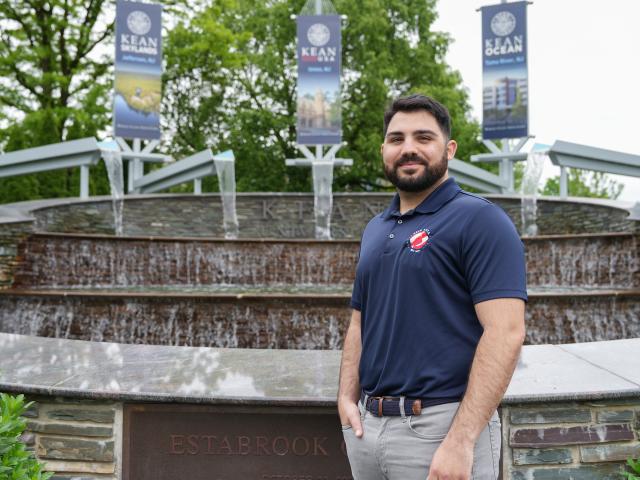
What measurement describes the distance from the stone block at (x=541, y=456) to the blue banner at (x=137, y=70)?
15104 millimetres

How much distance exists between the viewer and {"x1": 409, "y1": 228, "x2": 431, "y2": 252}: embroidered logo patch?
1961 millimetres

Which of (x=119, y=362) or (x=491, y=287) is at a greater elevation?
(x=491, y=287)

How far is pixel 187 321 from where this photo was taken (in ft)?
20.3

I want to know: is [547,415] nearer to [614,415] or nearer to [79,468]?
[614,415]

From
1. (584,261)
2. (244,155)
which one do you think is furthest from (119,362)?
A: (244,155)

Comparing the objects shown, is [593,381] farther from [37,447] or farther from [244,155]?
[244,155]

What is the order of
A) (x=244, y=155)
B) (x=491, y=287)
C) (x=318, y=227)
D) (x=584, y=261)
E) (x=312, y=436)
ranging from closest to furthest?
(x=491, y=287) < (x=312, y=436) < (x=584, y=261) < (x=318, y=227) < (x=244, y=155)

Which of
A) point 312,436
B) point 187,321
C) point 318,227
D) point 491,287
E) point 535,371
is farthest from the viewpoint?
point 318,227

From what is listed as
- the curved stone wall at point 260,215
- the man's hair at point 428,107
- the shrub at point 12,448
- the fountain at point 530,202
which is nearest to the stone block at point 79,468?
the shrub at point 12,448

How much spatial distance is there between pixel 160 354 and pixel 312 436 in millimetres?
1140

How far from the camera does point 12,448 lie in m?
2.42

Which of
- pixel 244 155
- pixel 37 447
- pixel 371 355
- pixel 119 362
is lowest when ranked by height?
pixel 37 447

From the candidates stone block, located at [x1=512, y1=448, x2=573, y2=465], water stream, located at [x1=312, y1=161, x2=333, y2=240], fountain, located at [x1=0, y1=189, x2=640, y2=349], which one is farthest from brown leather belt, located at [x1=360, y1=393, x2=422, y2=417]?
water stream, located at [x1=312, y1=161, x2=333, y2=240]

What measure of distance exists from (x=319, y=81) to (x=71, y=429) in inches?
587
